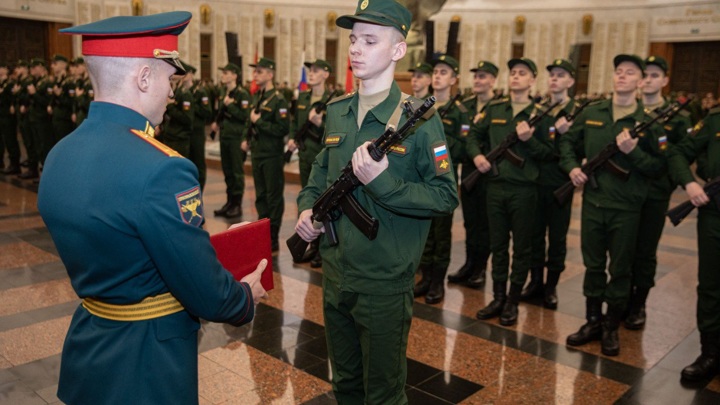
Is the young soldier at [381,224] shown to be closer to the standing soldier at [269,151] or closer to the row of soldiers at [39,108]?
the standing soldier at [269,151]

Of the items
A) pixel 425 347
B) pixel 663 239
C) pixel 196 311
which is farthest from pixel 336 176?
pixel 663 239

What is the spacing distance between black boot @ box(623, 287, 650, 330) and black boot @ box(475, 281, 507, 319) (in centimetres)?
99

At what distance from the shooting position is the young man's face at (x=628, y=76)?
4.16 m

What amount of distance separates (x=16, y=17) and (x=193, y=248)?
65.5 feet

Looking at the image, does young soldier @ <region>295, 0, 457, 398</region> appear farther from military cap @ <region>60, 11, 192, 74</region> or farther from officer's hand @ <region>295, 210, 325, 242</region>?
military cap @ <region>60, 11, 192, 74</region>

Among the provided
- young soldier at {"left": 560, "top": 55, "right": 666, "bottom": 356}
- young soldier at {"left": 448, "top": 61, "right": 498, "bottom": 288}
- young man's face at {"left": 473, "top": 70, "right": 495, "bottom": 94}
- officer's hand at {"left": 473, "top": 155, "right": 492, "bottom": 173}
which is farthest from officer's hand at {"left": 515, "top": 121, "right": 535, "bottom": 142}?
young man's face at {"left": 473, "top": 70, "right": 495, "bottom": 94}

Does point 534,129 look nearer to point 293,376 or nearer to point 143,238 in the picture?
point 293,376

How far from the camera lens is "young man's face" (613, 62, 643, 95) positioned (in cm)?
416

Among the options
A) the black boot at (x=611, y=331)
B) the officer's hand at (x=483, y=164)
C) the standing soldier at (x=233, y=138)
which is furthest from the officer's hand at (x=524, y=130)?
the standing soldier at (x=233, y=138)

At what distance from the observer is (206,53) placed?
21516 millimetres

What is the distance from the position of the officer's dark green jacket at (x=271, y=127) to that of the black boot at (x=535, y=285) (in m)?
3.26

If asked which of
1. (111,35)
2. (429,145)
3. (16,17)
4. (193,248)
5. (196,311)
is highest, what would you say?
(16,17)

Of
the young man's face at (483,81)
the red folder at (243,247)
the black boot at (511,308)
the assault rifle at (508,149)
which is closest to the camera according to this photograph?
the red folder at (243,247)

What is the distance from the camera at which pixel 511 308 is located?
467 centimetres
